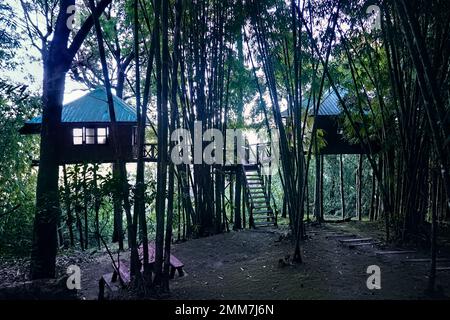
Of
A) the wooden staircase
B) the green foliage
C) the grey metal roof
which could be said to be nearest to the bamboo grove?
the green foliage

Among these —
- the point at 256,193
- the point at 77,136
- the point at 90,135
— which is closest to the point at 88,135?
the point at 90,135

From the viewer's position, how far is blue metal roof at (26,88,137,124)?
32.9ft

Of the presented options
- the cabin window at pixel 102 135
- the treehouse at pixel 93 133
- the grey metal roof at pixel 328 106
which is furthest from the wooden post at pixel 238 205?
the cabin window at pixel 102 135

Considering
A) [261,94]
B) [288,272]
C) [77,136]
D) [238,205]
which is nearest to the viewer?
[288,272]

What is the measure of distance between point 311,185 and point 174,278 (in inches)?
506

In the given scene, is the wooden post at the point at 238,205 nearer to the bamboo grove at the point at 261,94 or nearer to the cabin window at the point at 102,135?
the bamboo grove at the point at 261,94

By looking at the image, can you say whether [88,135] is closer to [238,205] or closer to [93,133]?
[93,133]

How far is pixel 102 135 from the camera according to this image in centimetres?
1036

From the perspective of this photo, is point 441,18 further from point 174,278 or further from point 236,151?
point 236,151

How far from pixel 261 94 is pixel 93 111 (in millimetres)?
6708

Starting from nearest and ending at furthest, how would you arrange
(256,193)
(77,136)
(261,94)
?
1. (261,94)
2. (256,193)
3. (77,136)

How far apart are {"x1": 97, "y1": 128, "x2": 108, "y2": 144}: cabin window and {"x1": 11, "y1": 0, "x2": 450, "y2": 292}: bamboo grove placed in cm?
331

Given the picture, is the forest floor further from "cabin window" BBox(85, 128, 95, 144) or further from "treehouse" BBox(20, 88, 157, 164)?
"cabin window" BBox(85, 128, 95, 144)

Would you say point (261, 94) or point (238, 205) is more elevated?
point (261, 94)
